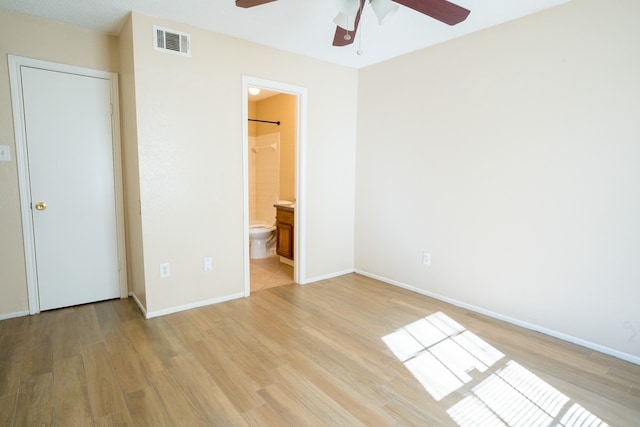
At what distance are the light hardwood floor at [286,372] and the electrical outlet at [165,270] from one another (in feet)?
1.19

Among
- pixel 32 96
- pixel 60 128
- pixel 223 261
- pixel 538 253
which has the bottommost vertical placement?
pixel 223 261

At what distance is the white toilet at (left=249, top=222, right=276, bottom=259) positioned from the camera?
4914 millimetres

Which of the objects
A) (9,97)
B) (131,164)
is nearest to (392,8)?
(131,164)

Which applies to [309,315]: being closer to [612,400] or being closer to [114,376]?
[114,376]

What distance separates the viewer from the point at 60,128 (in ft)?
9.77

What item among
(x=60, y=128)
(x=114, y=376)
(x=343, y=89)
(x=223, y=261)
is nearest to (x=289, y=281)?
(x=223, y=261)

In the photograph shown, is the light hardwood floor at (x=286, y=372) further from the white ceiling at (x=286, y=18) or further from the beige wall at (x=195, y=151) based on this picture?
the white ceiling at (x=286, y=18)

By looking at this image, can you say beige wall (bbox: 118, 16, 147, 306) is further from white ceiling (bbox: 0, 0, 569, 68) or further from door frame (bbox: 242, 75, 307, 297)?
door frame (bbox: 242, 75, 307, 297)

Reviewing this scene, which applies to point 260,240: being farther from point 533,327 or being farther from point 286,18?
point 533,327

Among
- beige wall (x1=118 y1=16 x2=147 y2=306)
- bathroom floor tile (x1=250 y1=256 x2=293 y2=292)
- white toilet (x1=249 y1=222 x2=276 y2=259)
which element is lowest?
bathroom floor tile (x1=250 y1=256 x2=293 y2=292)

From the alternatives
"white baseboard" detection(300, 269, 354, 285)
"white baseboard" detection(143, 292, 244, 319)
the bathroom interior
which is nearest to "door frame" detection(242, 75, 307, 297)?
"white baseboard" detection(300, 269, 354, 285)

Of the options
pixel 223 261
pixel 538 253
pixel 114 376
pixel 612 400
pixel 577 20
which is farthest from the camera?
pixel 223 261

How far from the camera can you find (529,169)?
2.69 meters

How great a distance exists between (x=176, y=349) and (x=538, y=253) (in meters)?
2.87
